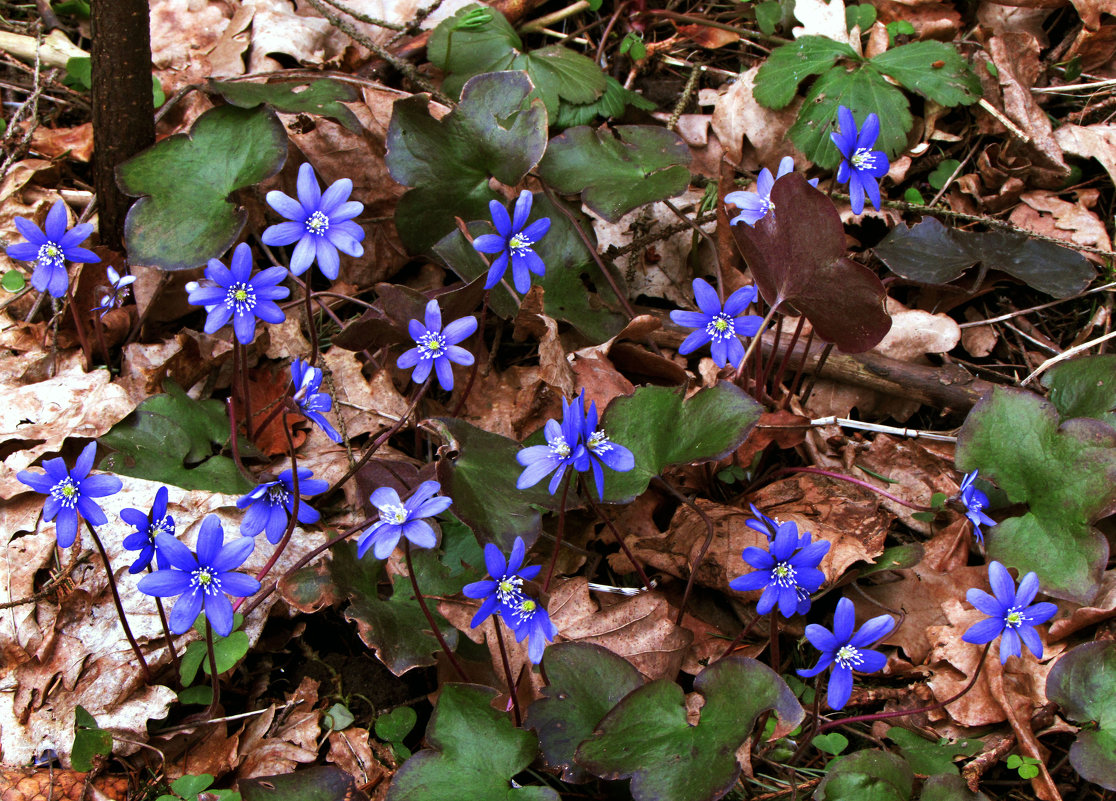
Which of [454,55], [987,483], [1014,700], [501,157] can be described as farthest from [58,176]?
[1014,700]

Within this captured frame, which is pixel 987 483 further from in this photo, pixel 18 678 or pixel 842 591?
pixel 18 678

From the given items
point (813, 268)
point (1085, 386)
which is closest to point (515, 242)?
point (813, 268)

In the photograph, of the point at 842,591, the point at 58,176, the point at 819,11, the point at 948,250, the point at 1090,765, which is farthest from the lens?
the point at 819,11

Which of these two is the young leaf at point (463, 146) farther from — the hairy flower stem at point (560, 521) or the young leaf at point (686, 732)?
the young leaf at point (686, 732)

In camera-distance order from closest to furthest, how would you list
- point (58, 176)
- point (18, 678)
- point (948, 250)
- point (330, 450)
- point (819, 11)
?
point (18, 678)
point (330, 450)
point (948, 250)
point (58, 176)
point (819, 11)

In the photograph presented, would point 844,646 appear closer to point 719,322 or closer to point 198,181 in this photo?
point 719,322

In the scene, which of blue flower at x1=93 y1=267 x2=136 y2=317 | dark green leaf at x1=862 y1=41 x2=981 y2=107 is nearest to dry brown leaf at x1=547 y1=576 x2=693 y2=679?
blue flower at x1=93 y1=267 x2=136 y2=317

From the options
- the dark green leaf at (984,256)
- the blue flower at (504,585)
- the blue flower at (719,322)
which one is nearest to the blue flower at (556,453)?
the blue flower at (504,585)
